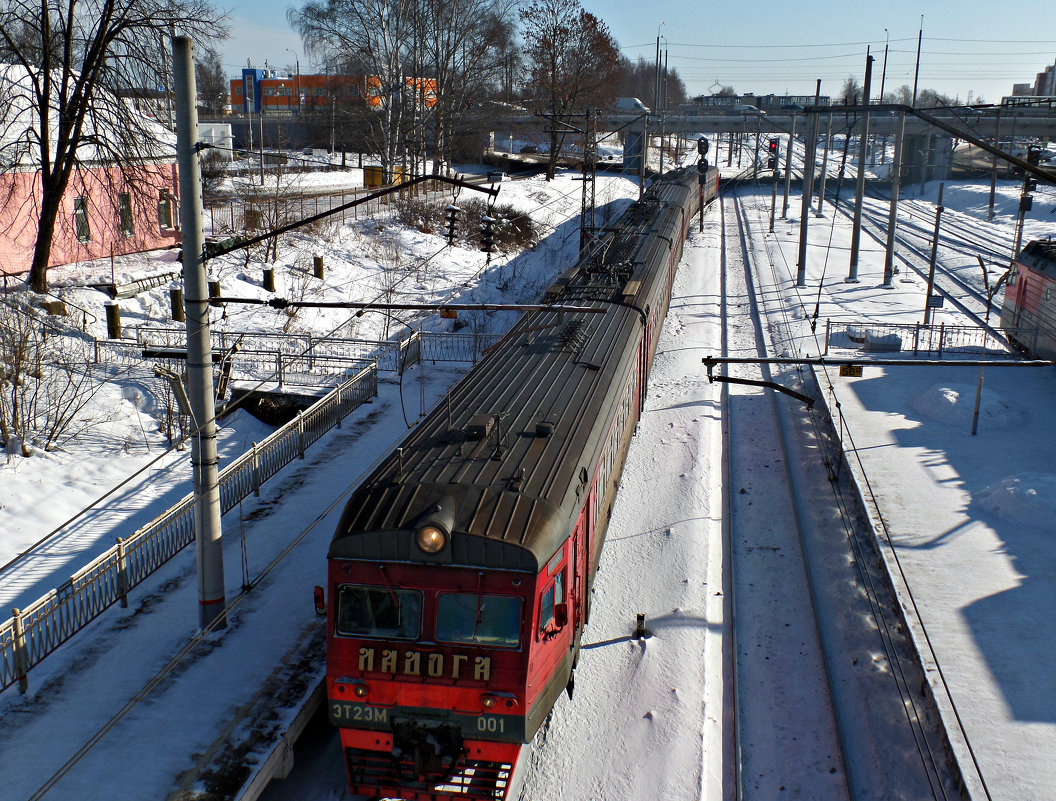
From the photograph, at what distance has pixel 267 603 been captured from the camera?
11984 mm

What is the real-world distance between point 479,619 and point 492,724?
0.92 m

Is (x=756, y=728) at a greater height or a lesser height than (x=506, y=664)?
lesser

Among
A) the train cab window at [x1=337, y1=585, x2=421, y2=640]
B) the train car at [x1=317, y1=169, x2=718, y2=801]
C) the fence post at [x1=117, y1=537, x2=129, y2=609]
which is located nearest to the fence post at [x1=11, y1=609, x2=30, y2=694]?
the fence post at [x1=117, y1=537, x2=129, y2=609]

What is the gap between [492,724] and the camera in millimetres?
7906

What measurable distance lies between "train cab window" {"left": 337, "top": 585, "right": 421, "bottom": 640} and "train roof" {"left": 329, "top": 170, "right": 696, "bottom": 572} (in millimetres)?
340

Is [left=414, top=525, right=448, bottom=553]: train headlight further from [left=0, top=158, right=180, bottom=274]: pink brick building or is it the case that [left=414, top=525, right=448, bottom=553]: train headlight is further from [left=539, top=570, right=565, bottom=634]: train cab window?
[left=0, top=158, right=180, bottom=274]: pink brick building

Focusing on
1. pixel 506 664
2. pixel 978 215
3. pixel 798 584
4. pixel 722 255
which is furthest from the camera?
pixel 978 215

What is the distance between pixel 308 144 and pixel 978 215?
173 feet

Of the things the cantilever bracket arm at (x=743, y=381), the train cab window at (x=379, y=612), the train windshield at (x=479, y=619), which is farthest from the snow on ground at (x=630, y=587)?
the train cab window at (x=379, y=612)

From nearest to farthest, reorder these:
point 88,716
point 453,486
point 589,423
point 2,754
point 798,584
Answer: point 453,486 → point 2,754 → point 88,716 → point 589,423 → point 798,584

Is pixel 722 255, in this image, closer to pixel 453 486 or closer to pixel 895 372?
pixel 895 372

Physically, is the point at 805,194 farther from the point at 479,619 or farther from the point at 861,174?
the point at 479,619

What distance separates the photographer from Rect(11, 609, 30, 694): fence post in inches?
392

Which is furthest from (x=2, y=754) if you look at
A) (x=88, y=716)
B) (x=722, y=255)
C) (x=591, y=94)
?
(x=591, y=94)
